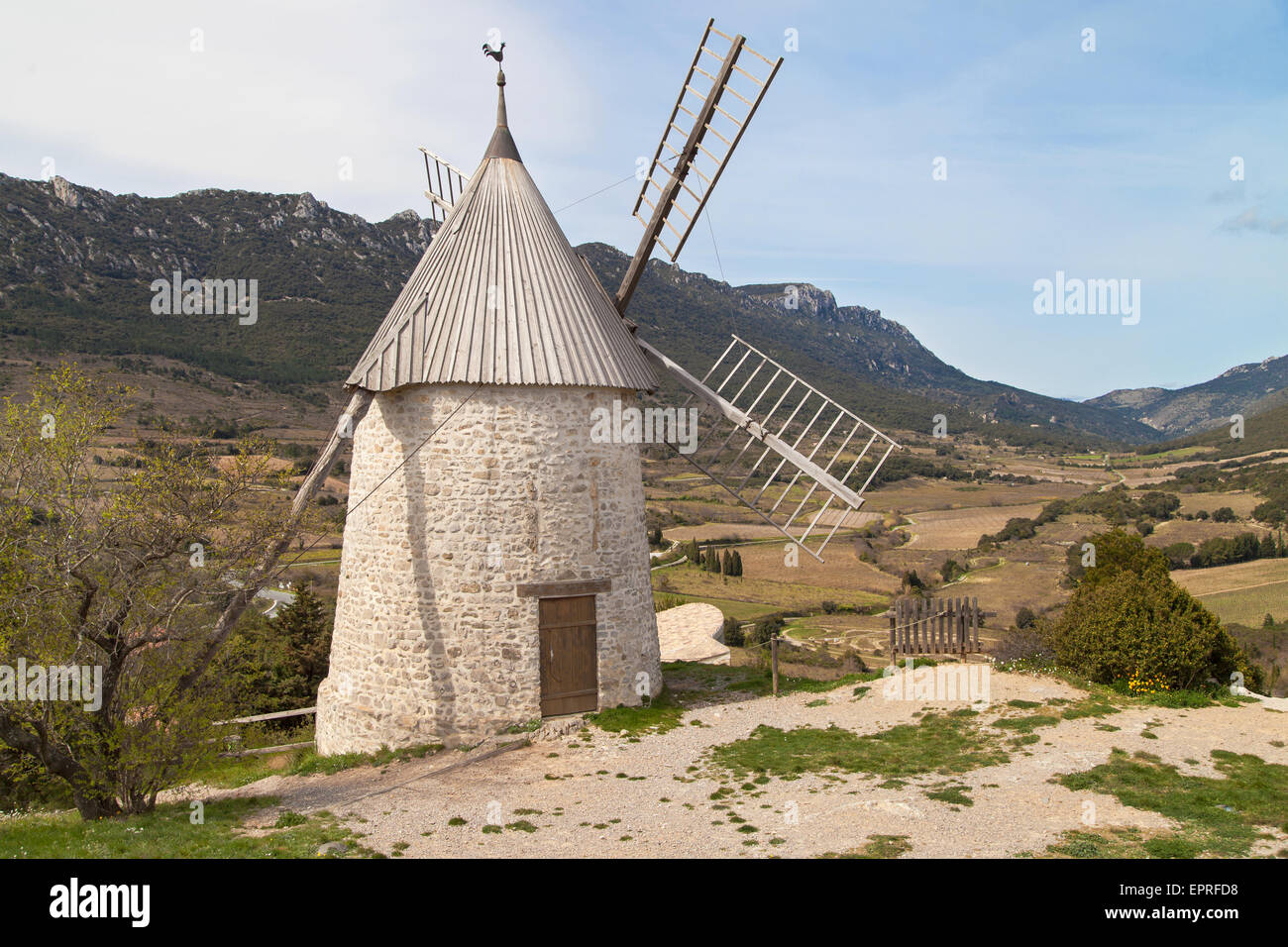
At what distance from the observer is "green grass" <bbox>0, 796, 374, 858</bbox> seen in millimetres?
6770

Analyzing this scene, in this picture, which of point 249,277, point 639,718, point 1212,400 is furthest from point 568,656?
point 1212,400

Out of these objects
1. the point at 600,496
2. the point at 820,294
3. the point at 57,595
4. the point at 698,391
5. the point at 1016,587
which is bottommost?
the point at 1016,587

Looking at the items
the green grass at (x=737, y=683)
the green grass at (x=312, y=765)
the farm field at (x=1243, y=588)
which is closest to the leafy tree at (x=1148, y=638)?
the green grass at (x=737, y=683)

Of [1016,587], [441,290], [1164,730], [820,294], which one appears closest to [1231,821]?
[1164,730]

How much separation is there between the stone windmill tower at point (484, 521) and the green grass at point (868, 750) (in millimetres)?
2162

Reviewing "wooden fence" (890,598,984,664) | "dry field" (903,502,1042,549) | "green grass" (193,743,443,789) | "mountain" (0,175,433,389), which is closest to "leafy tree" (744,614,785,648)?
"wooden fence" (890,598,984,664)

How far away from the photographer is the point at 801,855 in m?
6.61

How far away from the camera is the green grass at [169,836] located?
6.77 metres

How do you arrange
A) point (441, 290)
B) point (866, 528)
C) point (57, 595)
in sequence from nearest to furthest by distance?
point (57, 595)
point (441, 290)
point (866, 528)

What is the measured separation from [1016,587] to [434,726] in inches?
1080

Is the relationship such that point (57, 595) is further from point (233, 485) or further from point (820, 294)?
point (820, 294)

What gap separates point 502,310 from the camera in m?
11.4

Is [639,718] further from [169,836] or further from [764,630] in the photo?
[764,630]

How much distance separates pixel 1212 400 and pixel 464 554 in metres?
179
